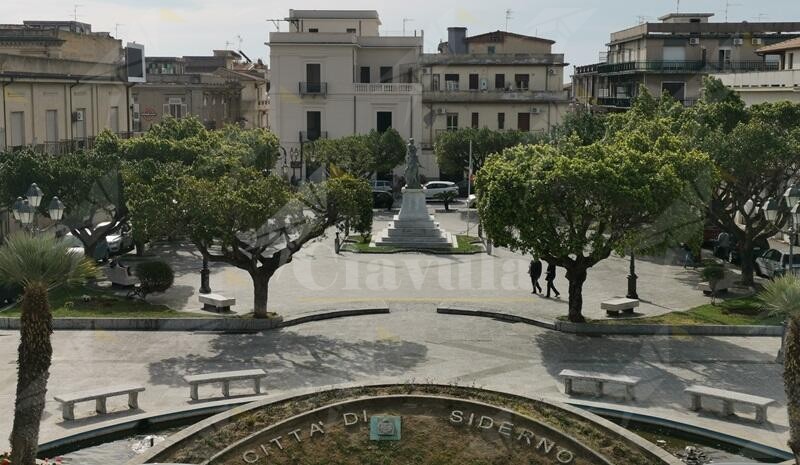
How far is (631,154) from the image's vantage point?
23062 mm

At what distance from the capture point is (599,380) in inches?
726

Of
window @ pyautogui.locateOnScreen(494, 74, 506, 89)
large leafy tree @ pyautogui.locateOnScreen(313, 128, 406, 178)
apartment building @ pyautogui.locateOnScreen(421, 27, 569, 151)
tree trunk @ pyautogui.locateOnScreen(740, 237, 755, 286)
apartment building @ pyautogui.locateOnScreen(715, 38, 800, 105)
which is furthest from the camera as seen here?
window @ pyautogui.locateOnScreen(494, 74, 506, 89)

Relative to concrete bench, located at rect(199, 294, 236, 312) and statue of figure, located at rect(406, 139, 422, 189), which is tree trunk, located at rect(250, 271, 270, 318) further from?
statue of figure, located at rect(406, 139, 422, 189)

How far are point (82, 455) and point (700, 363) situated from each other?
11747 millimetres

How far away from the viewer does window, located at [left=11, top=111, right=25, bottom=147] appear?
123ft

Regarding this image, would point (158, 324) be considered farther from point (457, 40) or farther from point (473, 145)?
point (457, 40)

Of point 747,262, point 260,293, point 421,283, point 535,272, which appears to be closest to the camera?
point 260,293

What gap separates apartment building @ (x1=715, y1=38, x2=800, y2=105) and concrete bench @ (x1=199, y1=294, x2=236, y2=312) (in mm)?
22648

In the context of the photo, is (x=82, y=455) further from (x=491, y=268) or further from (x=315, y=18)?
(x=315, y=18)

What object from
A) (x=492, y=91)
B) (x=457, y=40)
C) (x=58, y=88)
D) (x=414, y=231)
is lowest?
(x=414, y=231)

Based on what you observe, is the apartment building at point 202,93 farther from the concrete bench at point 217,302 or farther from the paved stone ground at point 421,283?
the concrete bench at point 217,302

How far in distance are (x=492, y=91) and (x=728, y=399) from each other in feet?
149

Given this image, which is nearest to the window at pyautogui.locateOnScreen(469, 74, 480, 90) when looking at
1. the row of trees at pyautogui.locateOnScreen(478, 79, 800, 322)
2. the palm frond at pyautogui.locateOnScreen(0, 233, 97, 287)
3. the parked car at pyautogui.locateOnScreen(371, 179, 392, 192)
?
the parked car at pyautogui.locateOnScreen(371, 179, 392, 192)

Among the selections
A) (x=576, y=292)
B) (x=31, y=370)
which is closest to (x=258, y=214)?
(x=576, y=292)
